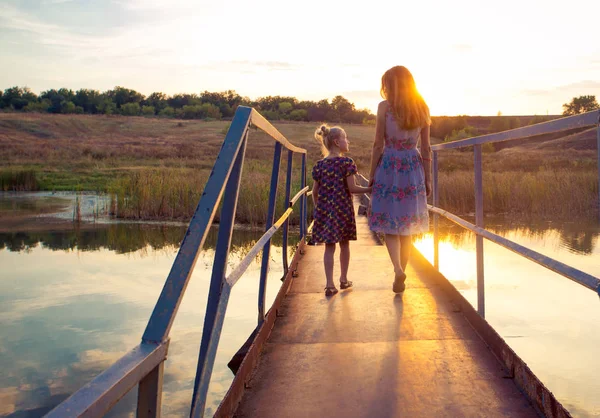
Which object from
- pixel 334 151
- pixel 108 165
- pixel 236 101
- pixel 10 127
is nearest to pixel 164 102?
pixel 236 101

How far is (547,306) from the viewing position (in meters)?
5.86

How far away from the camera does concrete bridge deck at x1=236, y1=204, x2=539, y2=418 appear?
254 centimetres

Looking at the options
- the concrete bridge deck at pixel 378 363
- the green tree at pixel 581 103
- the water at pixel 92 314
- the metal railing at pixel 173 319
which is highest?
the green tree at pixel 581 103

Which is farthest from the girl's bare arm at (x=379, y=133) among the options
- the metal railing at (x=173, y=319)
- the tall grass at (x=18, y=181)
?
the tall grass at (x=18, y=181)

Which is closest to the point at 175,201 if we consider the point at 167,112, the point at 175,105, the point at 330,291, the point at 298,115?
the point at 330,291

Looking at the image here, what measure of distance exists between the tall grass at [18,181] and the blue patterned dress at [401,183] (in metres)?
17.6

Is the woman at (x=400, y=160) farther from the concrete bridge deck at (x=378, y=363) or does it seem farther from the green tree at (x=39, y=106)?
the green tree at (x=39, y=106)

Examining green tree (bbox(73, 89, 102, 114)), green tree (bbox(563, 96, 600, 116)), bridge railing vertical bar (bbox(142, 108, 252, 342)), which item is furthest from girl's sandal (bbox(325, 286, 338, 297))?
green tree (bbox(73, 89, 102, 114))

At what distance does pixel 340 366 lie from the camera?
10.0ft

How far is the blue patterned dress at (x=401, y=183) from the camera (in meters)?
4.30

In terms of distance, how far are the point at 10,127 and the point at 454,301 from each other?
2487 inches

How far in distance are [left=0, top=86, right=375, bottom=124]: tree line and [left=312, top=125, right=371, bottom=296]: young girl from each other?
264ft

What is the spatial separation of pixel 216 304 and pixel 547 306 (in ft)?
14.9

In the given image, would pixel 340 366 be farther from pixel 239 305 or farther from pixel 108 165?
pixel 108 165
